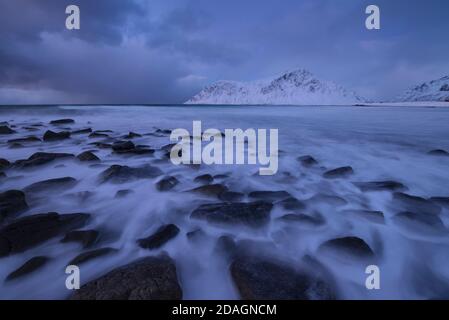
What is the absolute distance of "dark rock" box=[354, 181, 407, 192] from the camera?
339 centimetres

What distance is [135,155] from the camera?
519 cm

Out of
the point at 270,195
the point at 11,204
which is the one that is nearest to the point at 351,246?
the point at 270,195

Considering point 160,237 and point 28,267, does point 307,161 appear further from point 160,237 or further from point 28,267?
point 28,267

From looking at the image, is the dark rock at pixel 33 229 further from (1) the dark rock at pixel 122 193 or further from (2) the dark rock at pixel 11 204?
(1) the dark rock at pixel 122 193

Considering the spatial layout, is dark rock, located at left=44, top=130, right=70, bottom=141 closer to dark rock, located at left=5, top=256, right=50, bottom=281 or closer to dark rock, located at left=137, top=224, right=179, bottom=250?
dark rock, located at left=5, top=256, right=50, bottom=281

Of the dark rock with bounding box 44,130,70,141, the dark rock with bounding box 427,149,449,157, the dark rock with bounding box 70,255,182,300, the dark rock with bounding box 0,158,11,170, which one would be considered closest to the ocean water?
the dark rock with bounding box 70,255,182,300

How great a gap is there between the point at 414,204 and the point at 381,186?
56cm

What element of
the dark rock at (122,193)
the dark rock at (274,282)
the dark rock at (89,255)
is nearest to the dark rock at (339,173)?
the dark rock at (274,282)

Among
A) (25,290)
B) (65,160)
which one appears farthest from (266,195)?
(65,160)

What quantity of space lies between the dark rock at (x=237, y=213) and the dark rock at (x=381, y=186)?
61.7 inches

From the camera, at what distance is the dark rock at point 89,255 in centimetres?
197

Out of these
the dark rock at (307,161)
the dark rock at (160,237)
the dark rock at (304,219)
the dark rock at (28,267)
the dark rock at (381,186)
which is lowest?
the dark rock at (28,267)

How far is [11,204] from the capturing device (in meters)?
2.68
